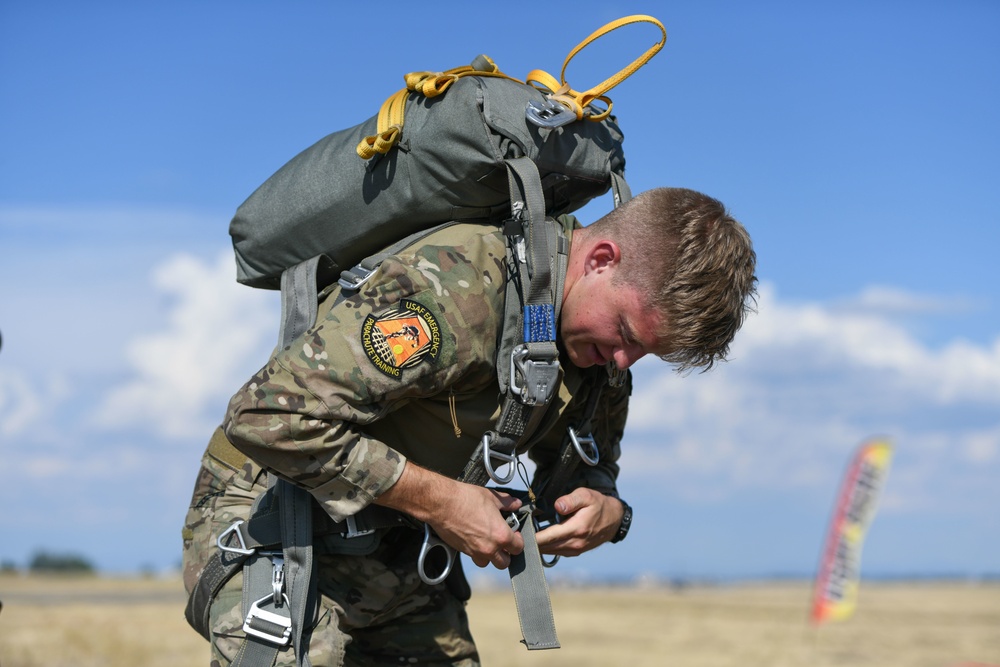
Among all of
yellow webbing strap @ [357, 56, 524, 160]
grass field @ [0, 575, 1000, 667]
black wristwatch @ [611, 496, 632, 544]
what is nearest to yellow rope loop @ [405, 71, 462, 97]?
yellow webbing strap @ [357, 56, 524, 160]

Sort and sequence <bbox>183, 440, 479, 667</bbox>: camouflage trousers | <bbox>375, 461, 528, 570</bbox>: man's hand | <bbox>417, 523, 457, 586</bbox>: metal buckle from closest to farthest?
<bbox>375, 461, 528, 570</bbox>: man's hand < <bbox>417, 523, 457, 586</bbox>: metal buckle < <bbox>183, 440, 479, 667</bbox>: camouflage trousers

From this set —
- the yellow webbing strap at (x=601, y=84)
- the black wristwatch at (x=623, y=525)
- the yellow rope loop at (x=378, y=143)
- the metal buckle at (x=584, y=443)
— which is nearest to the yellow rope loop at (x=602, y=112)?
the yellow webbing strap at (x=601, y=84)

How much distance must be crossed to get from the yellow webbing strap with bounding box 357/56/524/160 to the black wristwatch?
191 cm

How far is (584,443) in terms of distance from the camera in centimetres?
441

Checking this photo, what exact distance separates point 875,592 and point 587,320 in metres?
46.8

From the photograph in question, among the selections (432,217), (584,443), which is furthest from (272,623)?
(432,217)

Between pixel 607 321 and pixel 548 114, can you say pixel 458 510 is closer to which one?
pixel 607 321

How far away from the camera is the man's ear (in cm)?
385

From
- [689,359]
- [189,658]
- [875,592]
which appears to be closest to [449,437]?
[689,359]

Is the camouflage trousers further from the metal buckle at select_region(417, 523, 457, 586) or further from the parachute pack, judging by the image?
the metal buckle at select_region(417, 523, 457, 586)

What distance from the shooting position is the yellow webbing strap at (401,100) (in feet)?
12.4

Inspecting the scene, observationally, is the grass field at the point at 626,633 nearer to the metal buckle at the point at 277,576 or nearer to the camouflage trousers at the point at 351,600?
the camouflage trousers at the point at 351,600

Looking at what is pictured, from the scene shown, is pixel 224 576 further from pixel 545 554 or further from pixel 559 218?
pixel 559 218

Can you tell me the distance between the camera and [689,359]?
401 centimetres
